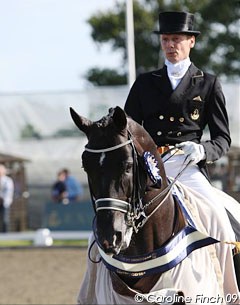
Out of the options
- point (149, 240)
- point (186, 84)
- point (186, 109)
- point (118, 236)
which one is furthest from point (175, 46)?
point (118, 236)

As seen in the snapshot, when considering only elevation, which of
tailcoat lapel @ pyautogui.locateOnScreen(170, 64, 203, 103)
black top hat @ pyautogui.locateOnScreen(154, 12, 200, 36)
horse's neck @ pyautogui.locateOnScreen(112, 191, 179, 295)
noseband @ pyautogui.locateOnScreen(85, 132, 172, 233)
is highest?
black top hat @ pyautogui.locateOnScreen(154, 12, 200, 36)

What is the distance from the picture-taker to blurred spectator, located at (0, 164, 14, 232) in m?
19.4

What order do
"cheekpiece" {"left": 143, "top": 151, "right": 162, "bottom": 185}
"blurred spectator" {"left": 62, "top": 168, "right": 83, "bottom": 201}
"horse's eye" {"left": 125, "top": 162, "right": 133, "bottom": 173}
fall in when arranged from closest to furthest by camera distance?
"horse's eye" {"left": 125, "top": 162, "right": 133, "bottom": 173}, "cheekpiece" {"left": 143, "top": 151, "right": 162, "bottom": 185}, "blurred spectator" {"left": 62, "top": 168, "right": 83, "bottom": 201}

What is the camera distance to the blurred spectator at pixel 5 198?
1944 cm

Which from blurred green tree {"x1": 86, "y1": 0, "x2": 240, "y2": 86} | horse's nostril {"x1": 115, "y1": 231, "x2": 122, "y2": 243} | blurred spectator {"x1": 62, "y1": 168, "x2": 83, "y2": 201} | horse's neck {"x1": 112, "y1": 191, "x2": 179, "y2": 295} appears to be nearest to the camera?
horse's nostril {"x1": 115, "y1": 231, "x2": 122, "y2": 243}

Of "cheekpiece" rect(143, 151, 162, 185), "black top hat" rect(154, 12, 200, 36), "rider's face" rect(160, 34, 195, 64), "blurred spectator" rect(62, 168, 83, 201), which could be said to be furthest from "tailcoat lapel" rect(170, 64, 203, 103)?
"blurred spectator" rect(62, 168, 83, 201)

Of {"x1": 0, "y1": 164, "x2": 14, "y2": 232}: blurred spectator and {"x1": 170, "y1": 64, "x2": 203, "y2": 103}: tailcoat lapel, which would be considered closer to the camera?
{"x1": 170, "y1": 64, "x2": 203, "y2": 103}: tailcoat lapel

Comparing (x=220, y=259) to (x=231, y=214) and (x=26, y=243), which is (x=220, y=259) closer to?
(x=231, y=214)

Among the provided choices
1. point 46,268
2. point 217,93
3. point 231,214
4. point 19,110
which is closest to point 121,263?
point 231,214

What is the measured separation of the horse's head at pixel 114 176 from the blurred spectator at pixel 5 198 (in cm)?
1444

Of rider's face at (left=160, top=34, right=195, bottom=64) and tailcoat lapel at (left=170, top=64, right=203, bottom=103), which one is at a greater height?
rider's face at (left=160, top=34, right=195, bottom=64)

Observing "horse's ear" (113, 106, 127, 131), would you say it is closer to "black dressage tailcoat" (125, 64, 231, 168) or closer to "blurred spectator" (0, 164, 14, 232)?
"black dressage tailcoat" (125, 64, 231, 168)

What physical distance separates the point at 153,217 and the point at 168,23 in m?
1.56

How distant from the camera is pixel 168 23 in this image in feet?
20.2
